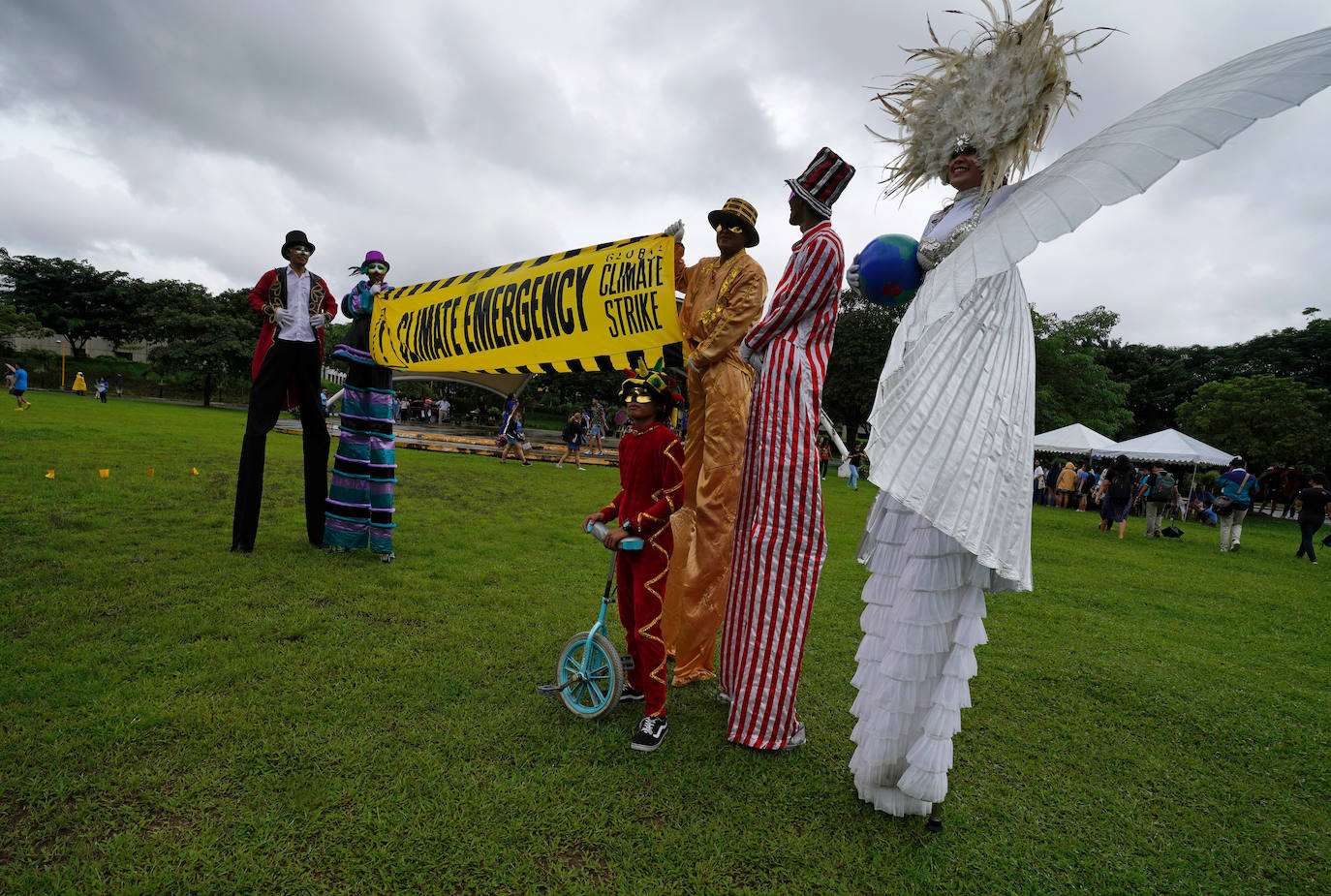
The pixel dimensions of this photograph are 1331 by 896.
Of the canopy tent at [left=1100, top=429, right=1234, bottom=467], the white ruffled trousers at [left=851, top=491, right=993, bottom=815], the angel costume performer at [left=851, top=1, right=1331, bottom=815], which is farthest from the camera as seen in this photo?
the canopy tent at [left=1100, top=429, right=1234, bottom=467]

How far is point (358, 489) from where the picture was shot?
5957 millimetres

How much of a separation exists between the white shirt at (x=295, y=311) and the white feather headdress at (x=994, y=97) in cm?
539

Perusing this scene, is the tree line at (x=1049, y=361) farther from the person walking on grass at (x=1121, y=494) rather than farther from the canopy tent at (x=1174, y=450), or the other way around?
the person walking on grass at (x=1121, y=494)

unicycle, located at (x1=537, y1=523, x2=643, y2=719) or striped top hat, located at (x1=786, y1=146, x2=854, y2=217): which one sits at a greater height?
striped top hat, located at (x1=786, y1=146, x2=854, y2=217)

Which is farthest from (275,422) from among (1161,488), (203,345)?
(203,345)

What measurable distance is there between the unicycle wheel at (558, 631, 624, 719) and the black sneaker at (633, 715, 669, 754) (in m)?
0.23

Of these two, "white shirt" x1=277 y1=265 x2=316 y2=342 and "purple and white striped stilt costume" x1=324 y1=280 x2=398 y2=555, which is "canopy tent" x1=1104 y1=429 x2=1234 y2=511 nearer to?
"purple and white striped stilt costume" x1=324 y1=280 x2=398 y2=555

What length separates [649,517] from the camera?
10.4 ft

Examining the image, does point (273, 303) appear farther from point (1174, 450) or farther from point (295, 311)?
point (1174, 450)

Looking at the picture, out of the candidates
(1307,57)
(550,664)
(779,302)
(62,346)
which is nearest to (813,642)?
(550,664)

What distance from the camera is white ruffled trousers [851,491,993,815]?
251 centimetres

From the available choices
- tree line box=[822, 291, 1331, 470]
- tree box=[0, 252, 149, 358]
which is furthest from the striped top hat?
tree box=[0, 252, 149, 358]

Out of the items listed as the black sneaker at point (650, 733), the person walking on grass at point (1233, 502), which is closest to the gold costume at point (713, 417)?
the black sneaker at point (650, 733)

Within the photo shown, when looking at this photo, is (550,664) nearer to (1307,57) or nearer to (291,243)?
(1307,57)
